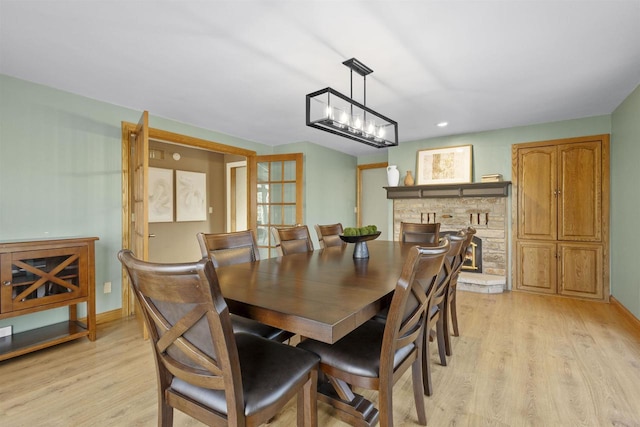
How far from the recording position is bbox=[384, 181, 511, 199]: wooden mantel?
14.0ft

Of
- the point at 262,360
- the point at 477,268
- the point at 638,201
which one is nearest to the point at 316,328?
the point at 262,360

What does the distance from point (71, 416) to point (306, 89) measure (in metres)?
2.88

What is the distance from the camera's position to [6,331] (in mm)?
2523

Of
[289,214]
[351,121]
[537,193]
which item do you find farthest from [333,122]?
[537,193]

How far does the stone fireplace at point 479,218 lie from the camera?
169 inches

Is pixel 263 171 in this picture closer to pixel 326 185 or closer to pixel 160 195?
pixel 326 185

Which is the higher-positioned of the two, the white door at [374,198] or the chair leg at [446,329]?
the white door at [374,198]

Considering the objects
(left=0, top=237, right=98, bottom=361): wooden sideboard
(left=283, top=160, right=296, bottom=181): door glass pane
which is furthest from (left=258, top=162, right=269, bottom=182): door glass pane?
(left=0, top=237, right=98, bottom=361): wooden sideboard

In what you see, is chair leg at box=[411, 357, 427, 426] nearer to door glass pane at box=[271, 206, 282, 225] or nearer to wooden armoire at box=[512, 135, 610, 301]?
wooden armoire at box=[512, 135, 610, 301]

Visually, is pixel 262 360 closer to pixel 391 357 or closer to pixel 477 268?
pixel 391 357

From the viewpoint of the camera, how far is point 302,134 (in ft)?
15.1

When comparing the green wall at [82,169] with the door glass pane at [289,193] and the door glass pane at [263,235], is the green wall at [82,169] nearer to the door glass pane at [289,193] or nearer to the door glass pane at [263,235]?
the door glass pane at [289,193]

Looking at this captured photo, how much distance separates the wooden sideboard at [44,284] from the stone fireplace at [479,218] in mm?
4294

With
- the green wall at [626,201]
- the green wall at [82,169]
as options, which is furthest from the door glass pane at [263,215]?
the green wall at [626,201]
